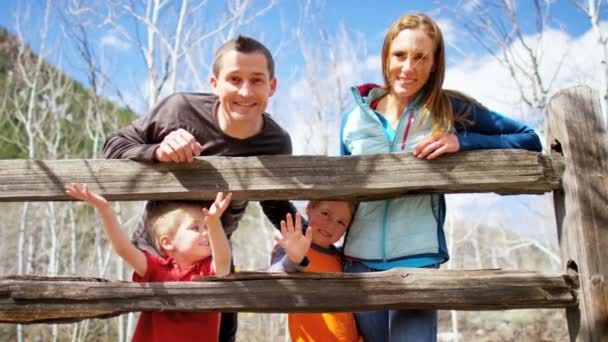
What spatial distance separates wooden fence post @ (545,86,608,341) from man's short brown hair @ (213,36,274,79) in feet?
4.06

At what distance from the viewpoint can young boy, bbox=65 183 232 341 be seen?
212cm

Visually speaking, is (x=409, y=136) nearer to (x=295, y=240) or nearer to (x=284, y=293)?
(x=295, y=240)

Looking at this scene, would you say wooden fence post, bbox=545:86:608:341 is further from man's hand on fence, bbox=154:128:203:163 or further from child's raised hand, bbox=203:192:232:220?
man's hand on fence, bbox=154:128:203:163

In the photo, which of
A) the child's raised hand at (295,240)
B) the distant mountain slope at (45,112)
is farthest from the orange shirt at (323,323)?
the distant mountain slope at (45,112)

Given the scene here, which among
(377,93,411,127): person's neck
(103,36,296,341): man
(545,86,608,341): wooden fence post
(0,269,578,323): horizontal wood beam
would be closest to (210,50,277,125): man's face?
(103,36,296,341): man

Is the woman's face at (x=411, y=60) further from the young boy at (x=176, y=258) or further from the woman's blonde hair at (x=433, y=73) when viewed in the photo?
the young boy at (x=176, y=258)

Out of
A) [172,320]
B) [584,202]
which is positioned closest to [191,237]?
[172,320]

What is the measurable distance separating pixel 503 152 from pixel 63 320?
1.75 metres

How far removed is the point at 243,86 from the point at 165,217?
0.68 metres

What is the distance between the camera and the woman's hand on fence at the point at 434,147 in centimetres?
199

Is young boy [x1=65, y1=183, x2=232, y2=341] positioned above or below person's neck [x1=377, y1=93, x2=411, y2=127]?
below

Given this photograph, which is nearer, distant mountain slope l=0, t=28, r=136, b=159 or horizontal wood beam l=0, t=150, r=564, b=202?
horizontal wood beam l=0, t=150, r=564, b=202

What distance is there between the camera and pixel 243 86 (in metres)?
2.36

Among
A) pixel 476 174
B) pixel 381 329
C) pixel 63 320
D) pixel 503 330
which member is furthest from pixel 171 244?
pixel 503 330
